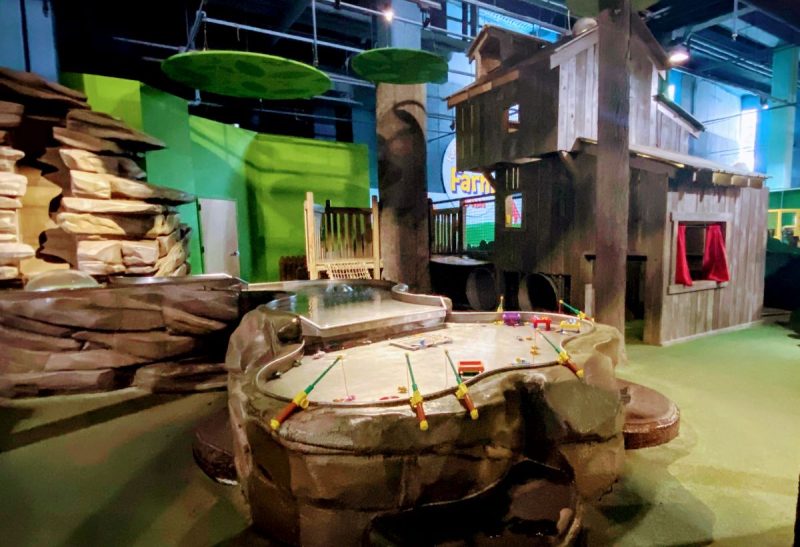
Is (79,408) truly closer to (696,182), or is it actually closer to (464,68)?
(696,182)

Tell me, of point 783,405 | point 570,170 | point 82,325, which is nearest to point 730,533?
point 783,405

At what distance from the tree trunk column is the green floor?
142 inches

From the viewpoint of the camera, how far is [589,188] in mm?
7477

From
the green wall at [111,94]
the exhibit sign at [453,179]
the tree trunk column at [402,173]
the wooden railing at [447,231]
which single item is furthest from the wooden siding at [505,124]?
the green wall at [111,94]

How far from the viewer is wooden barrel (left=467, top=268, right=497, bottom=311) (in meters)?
9.77

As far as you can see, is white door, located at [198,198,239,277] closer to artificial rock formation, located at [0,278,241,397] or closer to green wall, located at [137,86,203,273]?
green wall, located at [137,86,203,273]

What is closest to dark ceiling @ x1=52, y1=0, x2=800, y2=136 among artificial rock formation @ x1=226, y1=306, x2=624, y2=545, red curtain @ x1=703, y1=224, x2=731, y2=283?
red curtain @ x1=703, y1=224, x2=731, y2=283

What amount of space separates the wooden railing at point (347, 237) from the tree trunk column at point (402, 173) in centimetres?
162

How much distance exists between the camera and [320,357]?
3.37 m

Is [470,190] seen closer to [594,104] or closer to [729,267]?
[594,104]

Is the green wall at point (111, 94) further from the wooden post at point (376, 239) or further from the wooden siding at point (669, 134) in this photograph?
the wooden siding at point (669, 134)

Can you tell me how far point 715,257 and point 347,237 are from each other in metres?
7.05

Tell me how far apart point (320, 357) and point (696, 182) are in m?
7.48

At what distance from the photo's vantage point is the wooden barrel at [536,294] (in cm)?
883
